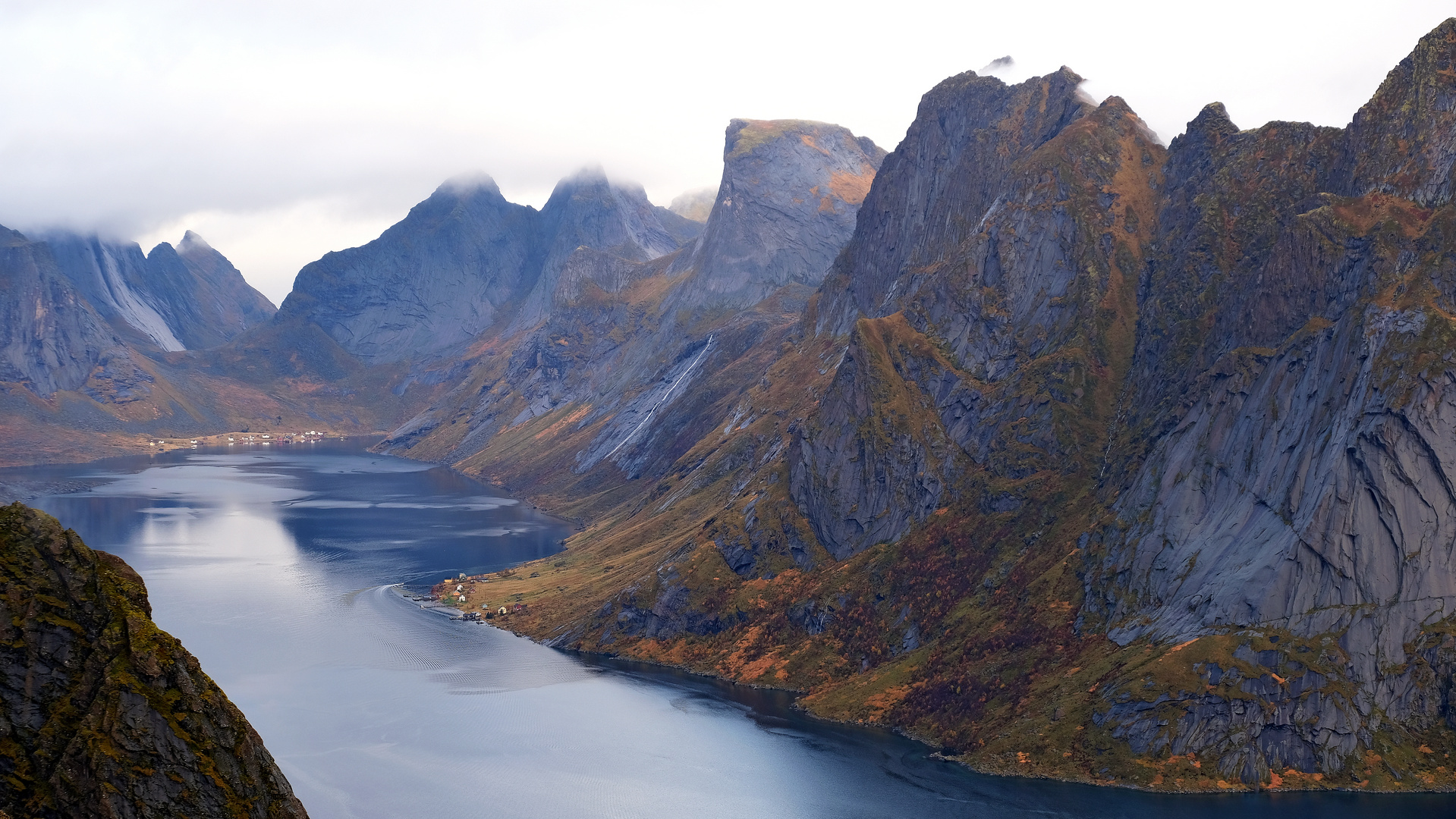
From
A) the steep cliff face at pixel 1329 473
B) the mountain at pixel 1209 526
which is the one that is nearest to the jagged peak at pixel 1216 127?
the mountain at pixel 1209 526

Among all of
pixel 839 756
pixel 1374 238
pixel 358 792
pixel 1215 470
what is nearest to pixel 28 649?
pixel 358 792

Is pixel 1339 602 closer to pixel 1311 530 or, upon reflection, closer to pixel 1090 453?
pixel 1311 530

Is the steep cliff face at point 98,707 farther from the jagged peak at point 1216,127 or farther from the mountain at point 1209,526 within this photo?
the jagged peak at point 1216,127

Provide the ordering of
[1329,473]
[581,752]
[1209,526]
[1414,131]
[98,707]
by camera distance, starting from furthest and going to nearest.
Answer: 1. [1414,131]
2. [1209,526]
3. [581,752]
4. [1329,473]
5. [98,707]

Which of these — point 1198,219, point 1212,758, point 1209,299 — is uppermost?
point 1198,219

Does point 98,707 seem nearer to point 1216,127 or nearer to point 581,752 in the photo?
point 581,752

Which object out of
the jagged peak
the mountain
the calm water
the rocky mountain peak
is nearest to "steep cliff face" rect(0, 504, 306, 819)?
the calm water

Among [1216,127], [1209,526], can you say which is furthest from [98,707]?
[1216,127]

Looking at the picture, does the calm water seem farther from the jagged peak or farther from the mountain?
the jagged peak
